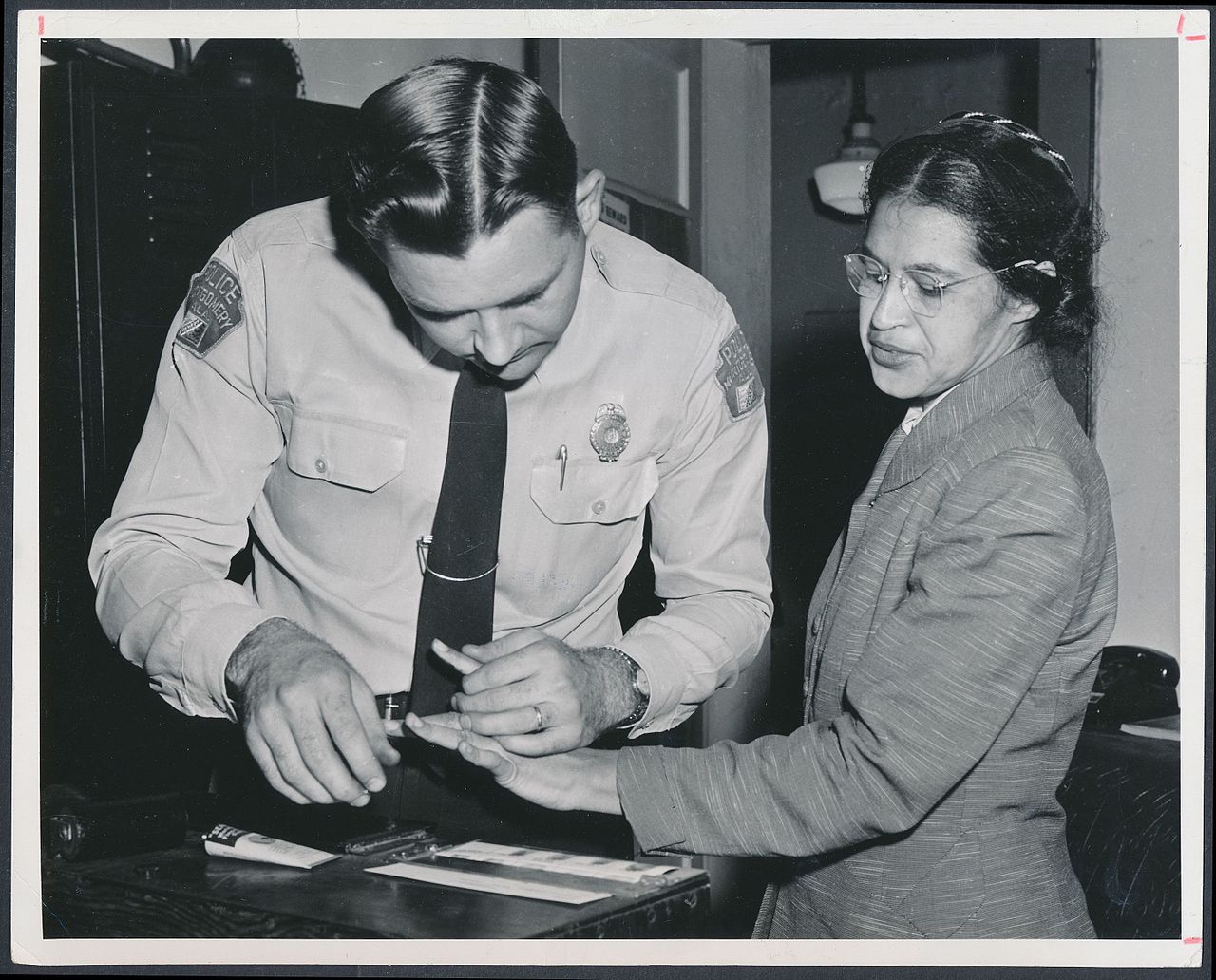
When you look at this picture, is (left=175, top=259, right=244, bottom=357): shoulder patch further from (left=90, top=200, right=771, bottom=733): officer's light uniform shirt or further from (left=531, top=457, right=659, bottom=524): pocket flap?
(left=531, top=457, right=659, bottom=524): pocket flap

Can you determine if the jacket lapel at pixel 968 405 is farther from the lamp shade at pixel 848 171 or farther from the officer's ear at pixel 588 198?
the lamp shade at pixel 848 171

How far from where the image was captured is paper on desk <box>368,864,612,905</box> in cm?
99

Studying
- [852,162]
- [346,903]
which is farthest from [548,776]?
[852,162]

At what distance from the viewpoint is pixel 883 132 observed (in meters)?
3.06

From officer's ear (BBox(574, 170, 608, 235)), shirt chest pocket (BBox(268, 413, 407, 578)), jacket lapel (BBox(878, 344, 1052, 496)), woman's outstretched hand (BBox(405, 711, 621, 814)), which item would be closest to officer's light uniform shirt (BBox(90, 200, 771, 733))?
shirt chest pocket (BBox(268, 413, 407, 578))

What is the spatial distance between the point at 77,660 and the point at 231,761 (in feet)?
0.74

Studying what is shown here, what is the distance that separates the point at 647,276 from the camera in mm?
1531

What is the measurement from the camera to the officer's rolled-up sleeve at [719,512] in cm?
148

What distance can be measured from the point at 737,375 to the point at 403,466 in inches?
18.4

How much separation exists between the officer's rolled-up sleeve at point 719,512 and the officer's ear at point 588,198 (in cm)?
25

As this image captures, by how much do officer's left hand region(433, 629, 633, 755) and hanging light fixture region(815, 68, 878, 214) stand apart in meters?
1.39

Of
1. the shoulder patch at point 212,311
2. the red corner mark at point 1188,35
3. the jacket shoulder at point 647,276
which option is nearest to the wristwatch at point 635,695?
the jacket shoulder at point 647,276

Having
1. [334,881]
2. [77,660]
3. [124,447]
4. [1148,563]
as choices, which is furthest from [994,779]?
[124,447]

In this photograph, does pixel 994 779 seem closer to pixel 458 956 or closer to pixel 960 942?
pixel 960 942
